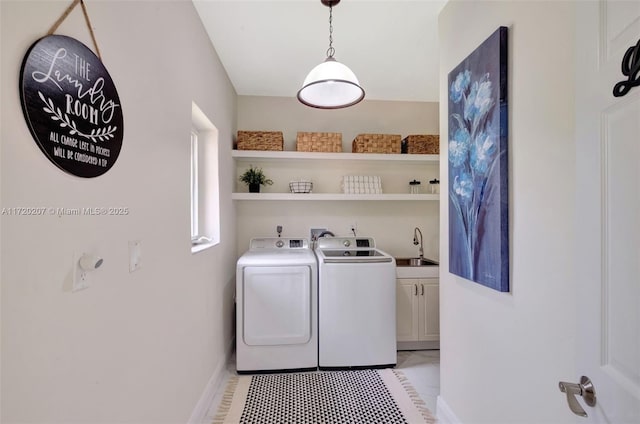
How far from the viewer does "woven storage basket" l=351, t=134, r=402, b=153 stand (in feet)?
10.1

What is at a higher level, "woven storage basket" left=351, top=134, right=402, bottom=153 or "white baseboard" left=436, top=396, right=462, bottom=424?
"woven storage basket" left=351, top=134, right=402, bottom=153

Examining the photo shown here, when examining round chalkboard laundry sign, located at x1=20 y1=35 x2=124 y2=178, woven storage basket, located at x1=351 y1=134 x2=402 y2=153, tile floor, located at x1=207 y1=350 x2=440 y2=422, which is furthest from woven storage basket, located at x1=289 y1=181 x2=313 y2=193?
round chalkboard laundry sign, located at x1=20 y1=35 x2=124 y2=178

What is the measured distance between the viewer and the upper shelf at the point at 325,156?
9.68ft

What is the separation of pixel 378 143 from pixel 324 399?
7.87ft

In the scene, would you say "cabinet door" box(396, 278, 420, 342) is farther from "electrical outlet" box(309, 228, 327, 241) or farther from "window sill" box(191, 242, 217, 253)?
"window sill" box(191, 242, 217, 253)

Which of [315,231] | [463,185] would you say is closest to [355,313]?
[315,231]

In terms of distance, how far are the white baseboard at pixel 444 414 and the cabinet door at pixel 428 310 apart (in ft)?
3.26

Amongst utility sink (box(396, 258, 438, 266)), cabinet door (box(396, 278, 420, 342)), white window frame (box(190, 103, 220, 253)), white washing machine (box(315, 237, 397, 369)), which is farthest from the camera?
utility sink (box(396, 258, 438, 266))

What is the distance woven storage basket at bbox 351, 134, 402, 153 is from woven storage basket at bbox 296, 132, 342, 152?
253mm

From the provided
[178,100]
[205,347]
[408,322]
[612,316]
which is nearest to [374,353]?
[408,322]

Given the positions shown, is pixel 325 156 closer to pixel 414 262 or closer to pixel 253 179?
pixel 253 179

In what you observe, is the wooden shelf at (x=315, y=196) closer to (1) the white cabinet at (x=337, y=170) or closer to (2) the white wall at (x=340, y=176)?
(1) the white cabinet at (x=337, y=170)

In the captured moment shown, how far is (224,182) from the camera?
8.69 ft

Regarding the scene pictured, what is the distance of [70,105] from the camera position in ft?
2.54
